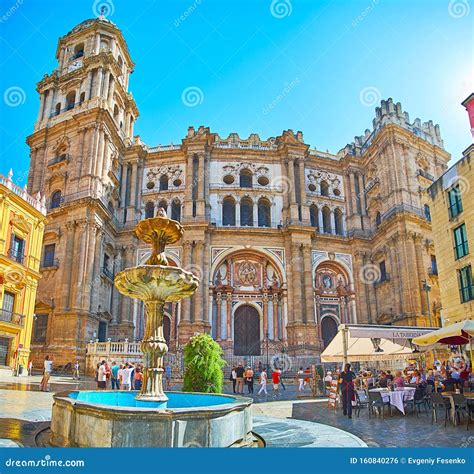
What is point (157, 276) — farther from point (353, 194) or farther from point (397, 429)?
point (353, 194)

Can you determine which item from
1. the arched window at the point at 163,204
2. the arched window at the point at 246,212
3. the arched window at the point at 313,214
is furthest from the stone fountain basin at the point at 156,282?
the arched window at the point at 313,214

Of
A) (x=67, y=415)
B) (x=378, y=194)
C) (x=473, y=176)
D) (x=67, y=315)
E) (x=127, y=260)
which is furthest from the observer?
(x=378, y=194)

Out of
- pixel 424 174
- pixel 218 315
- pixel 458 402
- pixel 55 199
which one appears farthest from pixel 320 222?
pixel 458 402

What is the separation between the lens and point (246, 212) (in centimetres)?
3497

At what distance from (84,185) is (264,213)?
13.9 m

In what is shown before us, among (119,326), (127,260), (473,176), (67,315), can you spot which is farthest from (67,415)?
(127,260)

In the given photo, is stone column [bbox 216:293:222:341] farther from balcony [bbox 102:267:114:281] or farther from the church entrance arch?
balcony [bbox 102:267:114:281]

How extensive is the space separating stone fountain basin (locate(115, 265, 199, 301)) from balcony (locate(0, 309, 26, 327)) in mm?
17026

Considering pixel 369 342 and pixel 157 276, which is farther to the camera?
pixel 369 342

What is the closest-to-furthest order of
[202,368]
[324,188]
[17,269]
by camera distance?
[202,368]
[17,269]
[324,188]

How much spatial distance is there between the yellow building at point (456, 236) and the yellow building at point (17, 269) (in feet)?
72.3

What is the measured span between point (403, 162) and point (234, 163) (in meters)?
13.1

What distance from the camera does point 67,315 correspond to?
1029 inches

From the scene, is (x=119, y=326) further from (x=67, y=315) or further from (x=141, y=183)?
(x=141, y=183)
